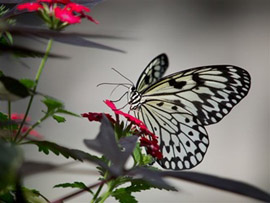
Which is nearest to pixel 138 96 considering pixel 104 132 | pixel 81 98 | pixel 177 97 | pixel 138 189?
pixel 177 97

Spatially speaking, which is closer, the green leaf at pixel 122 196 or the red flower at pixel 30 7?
the red flower at pixel 30 7

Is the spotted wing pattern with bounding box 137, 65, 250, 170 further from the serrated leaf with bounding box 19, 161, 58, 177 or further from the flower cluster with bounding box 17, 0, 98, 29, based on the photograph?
the serrated leaf with bounding box 19, 161, 58, 177

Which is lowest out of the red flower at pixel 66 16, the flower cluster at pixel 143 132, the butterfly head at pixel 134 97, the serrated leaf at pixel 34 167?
the serrated leaf at pixel 34 167

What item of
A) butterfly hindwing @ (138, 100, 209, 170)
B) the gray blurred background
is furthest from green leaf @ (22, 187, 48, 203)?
the gray blurred background

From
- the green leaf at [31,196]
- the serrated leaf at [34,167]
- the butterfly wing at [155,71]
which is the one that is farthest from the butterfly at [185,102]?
the serrated leaf at [34,167]

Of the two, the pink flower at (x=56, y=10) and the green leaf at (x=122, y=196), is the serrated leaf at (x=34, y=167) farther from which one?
the green leaf at (x=122, y=196)

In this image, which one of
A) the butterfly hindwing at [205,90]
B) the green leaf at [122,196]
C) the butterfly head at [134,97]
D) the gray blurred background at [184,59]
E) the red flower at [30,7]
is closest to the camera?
the red flower at [30,7]

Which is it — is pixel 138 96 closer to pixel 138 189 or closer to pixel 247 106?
pixel 138 189

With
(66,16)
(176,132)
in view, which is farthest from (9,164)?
(176,132)
